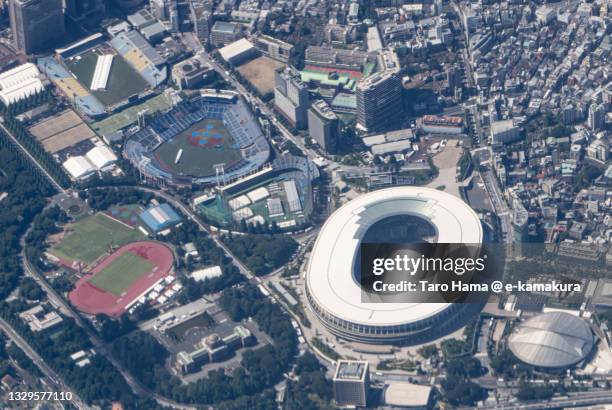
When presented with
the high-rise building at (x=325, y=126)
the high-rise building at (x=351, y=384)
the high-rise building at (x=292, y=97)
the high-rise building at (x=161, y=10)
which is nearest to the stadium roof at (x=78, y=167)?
the high-rise building at (x=292, y=97)

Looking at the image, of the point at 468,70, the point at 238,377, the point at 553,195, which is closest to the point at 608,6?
the point at 468,70

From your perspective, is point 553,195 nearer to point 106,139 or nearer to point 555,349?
point 555,349

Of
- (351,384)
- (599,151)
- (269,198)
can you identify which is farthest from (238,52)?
(351,384)

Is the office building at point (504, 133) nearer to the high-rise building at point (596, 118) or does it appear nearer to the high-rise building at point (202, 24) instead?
the high-rise building at point (596, 118)

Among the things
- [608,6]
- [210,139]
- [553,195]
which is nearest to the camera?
[553,195]

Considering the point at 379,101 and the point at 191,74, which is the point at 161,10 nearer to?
the point at 191,74

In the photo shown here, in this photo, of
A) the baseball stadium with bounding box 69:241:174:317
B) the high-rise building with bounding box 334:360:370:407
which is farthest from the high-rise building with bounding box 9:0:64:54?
the high-rise building with bounding box 334:360:370:407

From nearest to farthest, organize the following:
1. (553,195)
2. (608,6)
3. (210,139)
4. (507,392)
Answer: (507,392)
(553,195)
(210,139)
(608,6)

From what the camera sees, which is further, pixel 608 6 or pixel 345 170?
pixel 608 6
